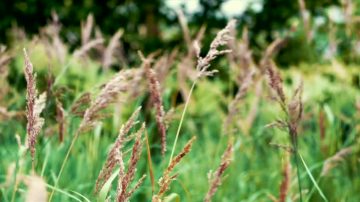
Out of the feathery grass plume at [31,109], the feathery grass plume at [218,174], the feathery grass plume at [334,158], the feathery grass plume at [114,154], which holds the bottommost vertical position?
the feathery grass plume at [334,158]

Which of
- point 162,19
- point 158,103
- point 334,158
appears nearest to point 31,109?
point 158,103

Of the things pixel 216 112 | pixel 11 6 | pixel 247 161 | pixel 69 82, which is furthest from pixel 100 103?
pixel 11 6

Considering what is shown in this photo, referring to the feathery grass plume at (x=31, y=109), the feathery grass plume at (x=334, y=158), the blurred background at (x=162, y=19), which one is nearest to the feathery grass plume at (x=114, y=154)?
the feathery grass plume at (x=31, y=109)

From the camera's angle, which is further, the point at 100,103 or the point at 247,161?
the point at 247,161

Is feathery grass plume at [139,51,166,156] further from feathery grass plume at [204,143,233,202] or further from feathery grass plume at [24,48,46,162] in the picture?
feathery grass plume at [24,48,46,162]

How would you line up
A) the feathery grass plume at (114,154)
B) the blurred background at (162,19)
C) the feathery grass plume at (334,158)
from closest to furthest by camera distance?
the feathery grass plume at (114,154) → the feathery grass plume at (334,158) → the blurred background at (162,19)

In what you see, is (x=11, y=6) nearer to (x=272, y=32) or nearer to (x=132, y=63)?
(x=132, y=63)

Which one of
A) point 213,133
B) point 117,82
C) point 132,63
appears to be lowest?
point 213,133

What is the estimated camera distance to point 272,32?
7.39 metres

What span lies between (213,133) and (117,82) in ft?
12.2

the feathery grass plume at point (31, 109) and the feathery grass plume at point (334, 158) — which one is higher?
the feathery grass plume at point (31, 109)

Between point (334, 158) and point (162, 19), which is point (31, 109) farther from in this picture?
point (162, 19)

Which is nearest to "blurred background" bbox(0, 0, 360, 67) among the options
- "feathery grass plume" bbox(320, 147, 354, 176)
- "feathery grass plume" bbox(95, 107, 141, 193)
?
"feathery grass plume" bbox(320, 147, 354, 176)

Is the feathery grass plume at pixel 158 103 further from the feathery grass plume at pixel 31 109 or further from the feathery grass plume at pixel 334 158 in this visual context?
the feathery grass plume at pixel 334 158
